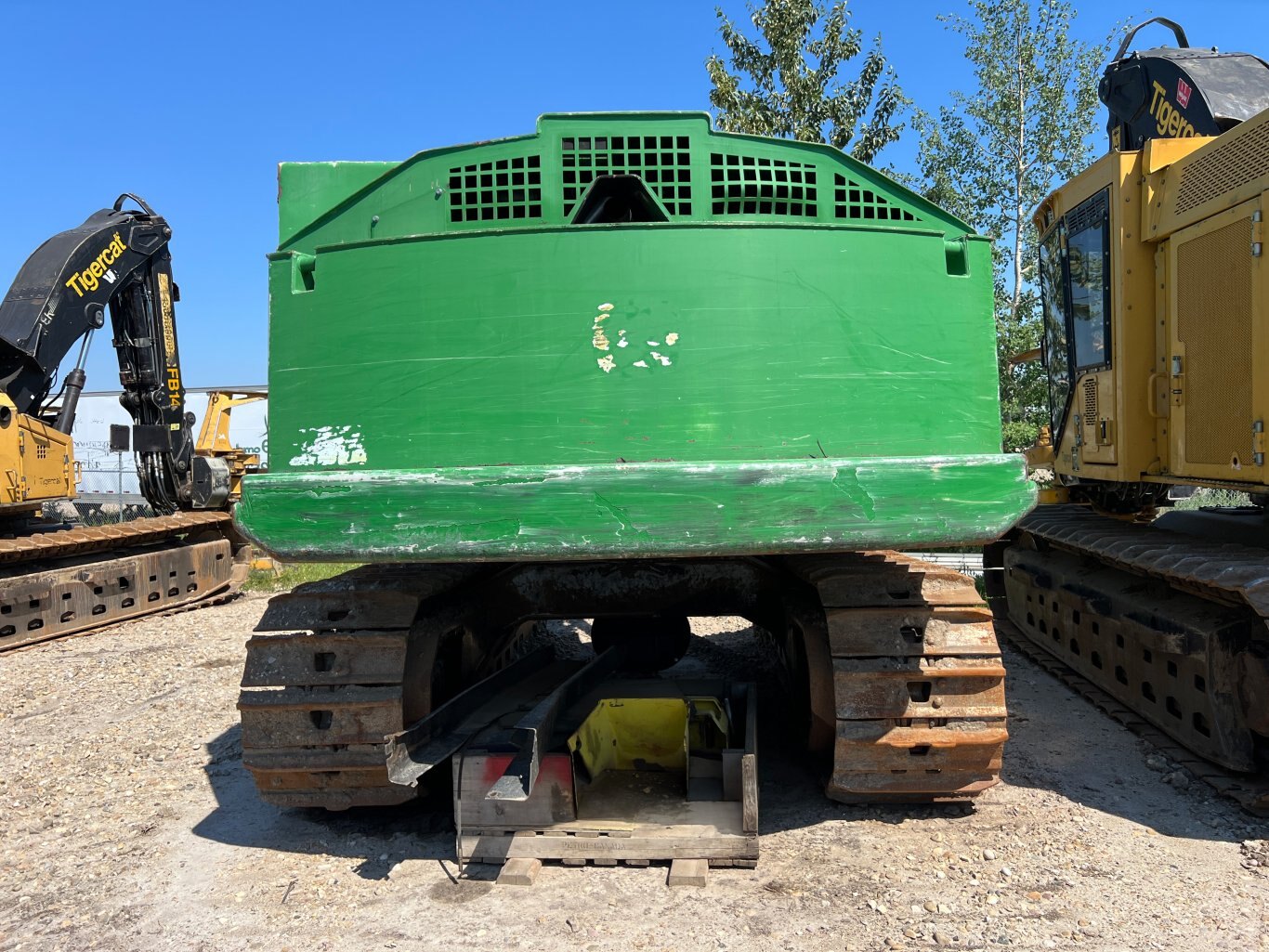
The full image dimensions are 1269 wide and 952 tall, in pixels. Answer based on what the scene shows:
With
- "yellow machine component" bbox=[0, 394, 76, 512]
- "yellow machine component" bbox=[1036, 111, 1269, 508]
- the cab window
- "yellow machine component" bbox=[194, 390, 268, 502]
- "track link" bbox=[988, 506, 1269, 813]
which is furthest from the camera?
"yellow machine component" bbox=[194, 390, 268, 502]

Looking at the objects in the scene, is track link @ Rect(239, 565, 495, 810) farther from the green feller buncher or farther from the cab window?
the cab window

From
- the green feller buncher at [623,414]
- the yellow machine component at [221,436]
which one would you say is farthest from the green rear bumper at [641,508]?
the yellow machine component at [221,436]

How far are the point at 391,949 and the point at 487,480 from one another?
1.45m

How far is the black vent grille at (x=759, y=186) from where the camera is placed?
331cm

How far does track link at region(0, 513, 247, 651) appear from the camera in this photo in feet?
29.0

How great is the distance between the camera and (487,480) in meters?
2.77

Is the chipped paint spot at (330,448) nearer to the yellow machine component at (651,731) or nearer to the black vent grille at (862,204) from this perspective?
the yellow machine component at (651,731)

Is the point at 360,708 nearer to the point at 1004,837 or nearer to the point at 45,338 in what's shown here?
the point at 1004,837

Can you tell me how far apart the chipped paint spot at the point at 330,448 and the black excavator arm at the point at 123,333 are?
317 inches

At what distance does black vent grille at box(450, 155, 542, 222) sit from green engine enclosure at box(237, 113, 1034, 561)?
214mm

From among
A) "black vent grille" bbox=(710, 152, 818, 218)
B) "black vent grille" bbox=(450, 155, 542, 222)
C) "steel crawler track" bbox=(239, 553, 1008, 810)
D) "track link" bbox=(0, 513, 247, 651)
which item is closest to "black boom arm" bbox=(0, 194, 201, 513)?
"track link" bbox=(0, 513, 247, 651)

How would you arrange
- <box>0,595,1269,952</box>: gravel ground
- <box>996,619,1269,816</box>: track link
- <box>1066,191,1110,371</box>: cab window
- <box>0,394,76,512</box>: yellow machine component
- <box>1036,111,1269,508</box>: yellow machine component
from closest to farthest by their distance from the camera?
<box>0,595,1269,952</box>: gravel ground < <box>996,619,1269,816</box>: track link < <box>1036,111,1269,508</box>: yellow machine component < <box>1066,191,1110,371</box>: cab window < <box>0,394,76,512</box>: yellow machine component

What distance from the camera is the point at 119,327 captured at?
11.1 metres

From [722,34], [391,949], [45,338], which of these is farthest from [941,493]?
[722,34]
